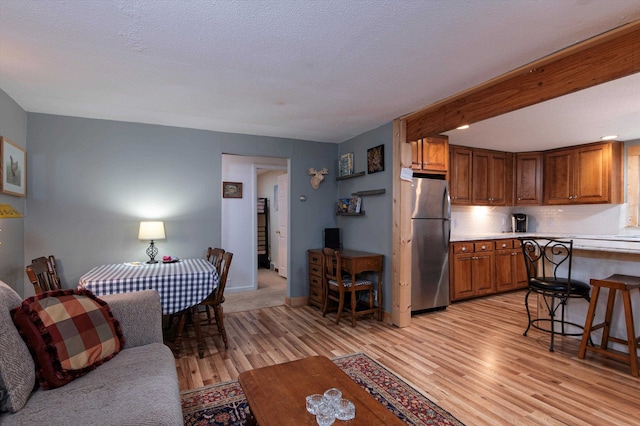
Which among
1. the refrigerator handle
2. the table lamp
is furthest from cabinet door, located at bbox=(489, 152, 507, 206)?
the table lamp

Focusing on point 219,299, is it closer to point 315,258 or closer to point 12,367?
point 315,258

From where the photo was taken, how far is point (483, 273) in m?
4.83

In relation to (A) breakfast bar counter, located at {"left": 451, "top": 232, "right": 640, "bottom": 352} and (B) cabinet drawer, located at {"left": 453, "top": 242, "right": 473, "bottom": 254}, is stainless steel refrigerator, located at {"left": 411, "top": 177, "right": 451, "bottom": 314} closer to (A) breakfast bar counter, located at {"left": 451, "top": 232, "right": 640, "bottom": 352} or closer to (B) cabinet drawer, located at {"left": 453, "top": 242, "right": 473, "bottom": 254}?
(B) cabinet drawer, located at {"left": 453, "top": 242, "right": 473, "bottom": 254}

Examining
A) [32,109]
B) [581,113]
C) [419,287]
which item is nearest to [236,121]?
[32,109]

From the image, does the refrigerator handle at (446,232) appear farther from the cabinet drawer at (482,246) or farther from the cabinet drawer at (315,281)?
the cabinet drawer at (315,281)

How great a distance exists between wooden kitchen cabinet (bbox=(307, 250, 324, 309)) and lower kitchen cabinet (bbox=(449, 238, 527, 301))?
6.02ft

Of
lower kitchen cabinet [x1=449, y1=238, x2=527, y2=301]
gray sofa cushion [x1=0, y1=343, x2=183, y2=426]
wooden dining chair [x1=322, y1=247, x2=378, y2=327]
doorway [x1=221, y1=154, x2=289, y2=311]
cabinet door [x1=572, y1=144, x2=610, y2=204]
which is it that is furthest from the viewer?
doorway [x1=221, y1=154, x2=289, y2=311]

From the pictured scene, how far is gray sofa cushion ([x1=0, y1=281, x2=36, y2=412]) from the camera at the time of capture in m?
1.34

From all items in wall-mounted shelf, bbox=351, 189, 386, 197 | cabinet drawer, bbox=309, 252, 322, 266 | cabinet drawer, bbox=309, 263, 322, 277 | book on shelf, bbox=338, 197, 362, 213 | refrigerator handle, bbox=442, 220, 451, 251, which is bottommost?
cabinet drawer, bbox=309, 263, 322, 277

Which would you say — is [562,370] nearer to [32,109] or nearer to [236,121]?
[236,121]

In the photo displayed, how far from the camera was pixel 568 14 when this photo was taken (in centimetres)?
178

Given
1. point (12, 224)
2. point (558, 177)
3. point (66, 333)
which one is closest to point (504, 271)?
point (558, 177)

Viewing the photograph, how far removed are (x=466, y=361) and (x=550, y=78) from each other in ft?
7.65

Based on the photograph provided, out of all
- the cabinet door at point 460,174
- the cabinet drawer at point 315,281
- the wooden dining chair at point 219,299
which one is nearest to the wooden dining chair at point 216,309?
the wooden dining chair at point 219,299
